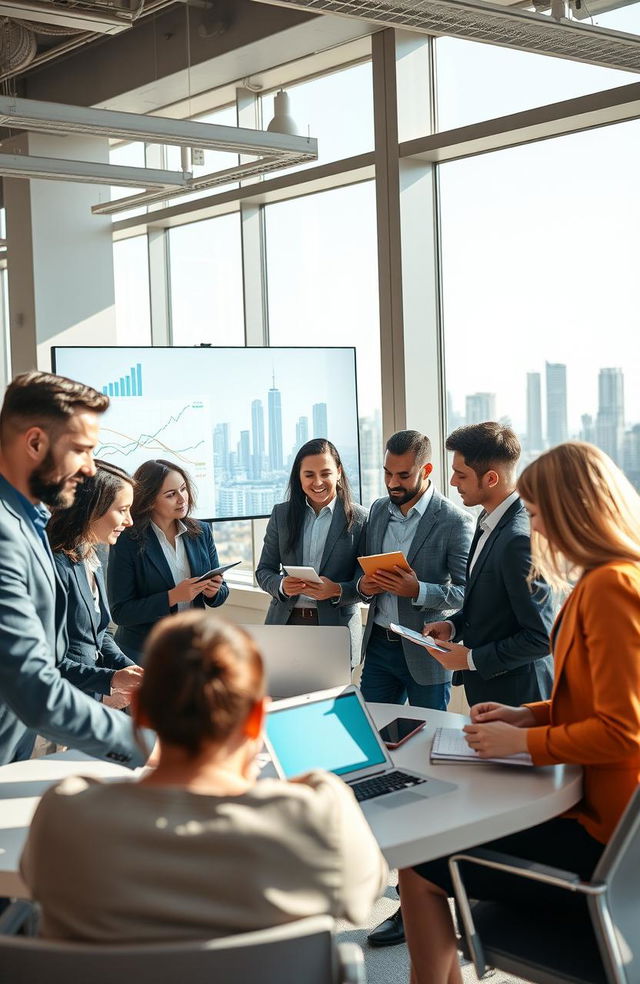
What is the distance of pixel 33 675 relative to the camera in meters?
2.10

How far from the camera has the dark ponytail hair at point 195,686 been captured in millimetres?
1388

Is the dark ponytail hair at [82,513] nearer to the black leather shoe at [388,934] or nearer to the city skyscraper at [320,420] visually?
the black leather shoe at [388,934]

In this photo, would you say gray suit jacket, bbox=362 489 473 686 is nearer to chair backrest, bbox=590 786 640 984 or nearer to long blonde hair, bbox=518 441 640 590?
long blonde hair, bbox=518 441 640 590

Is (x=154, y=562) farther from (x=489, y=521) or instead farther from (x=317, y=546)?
(x=489, y=521)

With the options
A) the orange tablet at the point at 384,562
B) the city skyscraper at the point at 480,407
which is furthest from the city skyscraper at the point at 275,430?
the orange tablet at the point at 384,562

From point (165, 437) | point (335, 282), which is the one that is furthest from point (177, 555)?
point (335, 282)

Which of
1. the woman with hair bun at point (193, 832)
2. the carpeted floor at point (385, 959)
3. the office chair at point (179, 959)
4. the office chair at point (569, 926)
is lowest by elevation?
the carpeted floor at point (385, 959)

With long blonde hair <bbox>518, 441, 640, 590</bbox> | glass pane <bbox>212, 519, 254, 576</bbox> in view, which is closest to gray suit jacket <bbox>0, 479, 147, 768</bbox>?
long blonde hair <bbox>518, 441, 640, 590</bbox>

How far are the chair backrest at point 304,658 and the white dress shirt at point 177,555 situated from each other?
36.1 inches

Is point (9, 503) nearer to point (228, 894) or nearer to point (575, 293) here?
point (228, 894)

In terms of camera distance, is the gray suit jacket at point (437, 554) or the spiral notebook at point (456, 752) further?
the gray suit jacket at point (437, 554)

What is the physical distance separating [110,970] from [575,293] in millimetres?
4226

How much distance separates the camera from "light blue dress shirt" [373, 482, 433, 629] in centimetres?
390

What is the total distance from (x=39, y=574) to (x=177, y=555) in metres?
1.67
